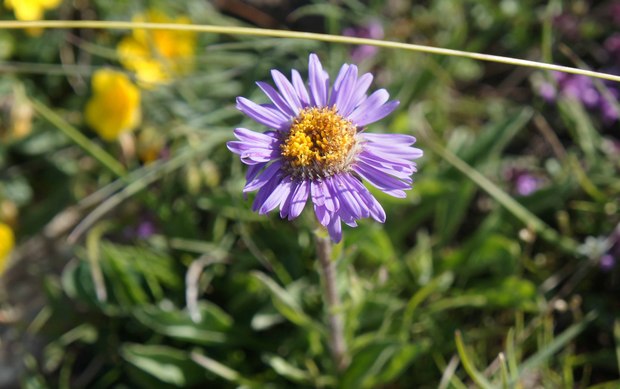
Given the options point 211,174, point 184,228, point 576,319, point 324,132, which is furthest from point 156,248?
point 576,319

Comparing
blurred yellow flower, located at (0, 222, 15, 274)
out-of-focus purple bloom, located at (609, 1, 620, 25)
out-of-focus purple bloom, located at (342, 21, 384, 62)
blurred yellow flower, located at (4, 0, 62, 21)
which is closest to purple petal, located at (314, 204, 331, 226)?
out-of-focus purple bloom, located at (342, 21, 384, 62)

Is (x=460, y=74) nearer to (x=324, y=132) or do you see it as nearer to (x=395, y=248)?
(x=395, y=248)

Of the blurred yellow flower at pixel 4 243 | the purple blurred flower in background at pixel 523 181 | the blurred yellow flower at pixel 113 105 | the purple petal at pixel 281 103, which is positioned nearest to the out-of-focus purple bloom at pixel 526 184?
the purple blurred flower in background at pixel 523 181

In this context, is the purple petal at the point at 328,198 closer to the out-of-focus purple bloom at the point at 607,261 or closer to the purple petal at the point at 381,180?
the purple petal at the point at 381,180

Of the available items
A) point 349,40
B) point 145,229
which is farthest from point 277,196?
point 145,229

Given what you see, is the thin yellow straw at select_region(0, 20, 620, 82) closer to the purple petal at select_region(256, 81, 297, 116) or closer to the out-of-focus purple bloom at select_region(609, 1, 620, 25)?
the purple petal at select_region(256, 81, 297, 116)
